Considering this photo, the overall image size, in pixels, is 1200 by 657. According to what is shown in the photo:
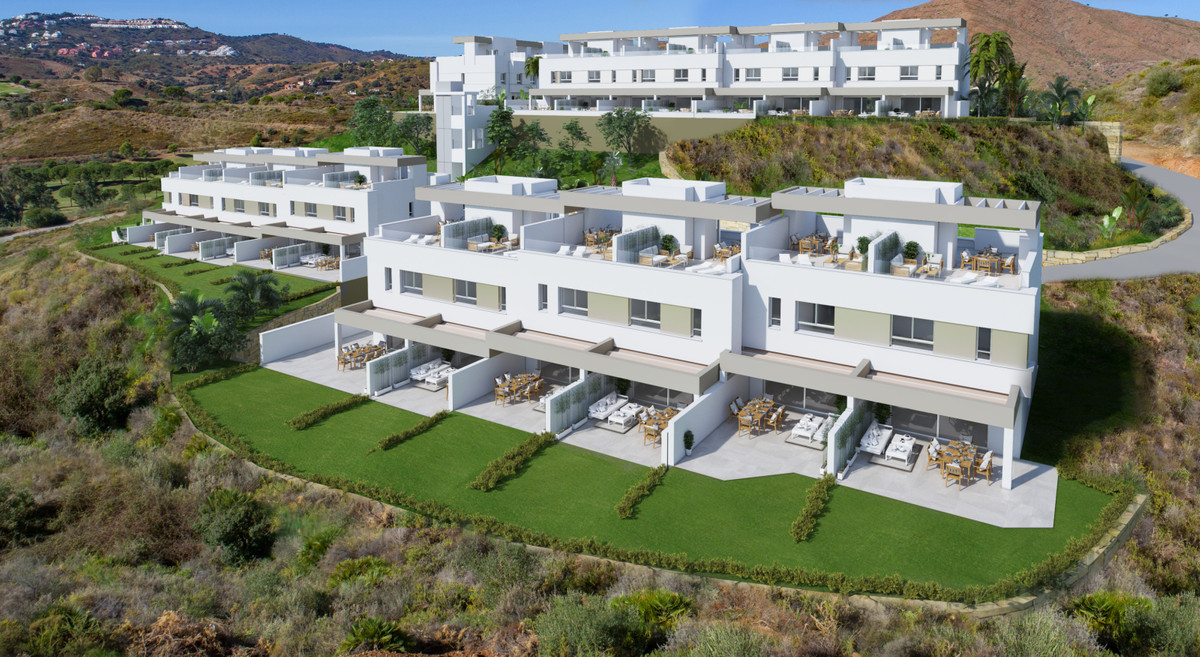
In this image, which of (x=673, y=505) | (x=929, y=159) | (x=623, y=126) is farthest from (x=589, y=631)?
(x=623, y=126)

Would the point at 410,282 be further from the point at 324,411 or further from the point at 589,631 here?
the point at 589,631

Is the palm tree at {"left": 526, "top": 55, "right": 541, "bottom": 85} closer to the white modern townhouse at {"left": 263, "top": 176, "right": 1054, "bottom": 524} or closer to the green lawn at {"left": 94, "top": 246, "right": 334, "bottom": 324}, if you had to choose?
the green lawn at {"left": 94, "top": 246, "right": 334, "bottom": 324}

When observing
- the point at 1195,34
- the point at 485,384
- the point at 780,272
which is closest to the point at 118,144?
the point at 485,384

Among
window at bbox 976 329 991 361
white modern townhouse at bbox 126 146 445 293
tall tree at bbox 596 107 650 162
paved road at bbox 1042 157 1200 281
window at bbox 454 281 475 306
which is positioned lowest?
window at bbox 976 329 991 361

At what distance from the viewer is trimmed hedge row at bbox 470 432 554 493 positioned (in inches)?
929

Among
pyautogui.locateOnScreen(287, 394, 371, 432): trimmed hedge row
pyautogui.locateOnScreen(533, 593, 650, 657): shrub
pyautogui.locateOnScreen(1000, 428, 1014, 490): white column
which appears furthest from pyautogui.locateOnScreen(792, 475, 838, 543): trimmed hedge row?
pyautogui.locateOnScreen(287, 394, 371, 432): trimmed hedge row

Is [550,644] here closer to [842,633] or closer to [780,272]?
[842,633]

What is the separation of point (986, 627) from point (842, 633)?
350cm

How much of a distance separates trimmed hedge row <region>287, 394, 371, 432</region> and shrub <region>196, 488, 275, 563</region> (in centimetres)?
535

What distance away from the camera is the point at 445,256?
32375 mm

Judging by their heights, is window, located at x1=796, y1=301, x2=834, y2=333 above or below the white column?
above

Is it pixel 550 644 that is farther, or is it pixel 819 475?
pixel 819 475

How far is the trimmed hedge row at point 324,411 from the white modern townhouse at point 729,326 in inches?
39.2

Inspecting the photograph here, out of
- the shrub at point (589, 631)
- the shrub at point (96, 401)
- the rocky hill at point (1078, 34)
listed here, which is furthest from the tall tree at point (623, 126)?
the rocky hill at point (1078, 34)
